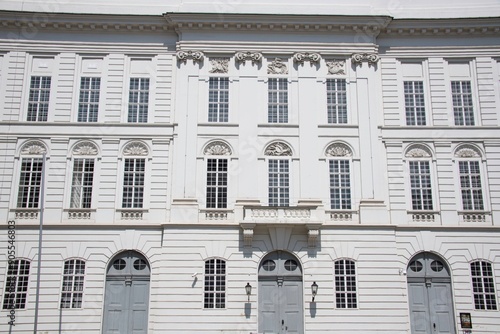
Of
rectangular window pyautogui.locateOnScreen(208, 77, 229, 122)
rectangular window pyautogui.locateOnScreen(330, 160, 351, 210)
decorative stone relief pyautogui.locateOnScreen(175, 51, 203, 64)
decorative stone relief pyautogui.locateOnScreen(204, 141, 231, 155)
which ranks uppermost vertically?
decorative stone relief pyautogui.locateOnScreen(175, 51, 203, 64)

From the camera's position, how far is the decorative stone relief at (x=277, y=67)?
29219 mm

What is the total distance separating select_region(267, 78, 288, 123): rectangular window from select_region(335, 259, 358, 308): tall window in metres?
7.96

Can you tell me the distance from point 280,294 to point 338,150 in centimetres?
788

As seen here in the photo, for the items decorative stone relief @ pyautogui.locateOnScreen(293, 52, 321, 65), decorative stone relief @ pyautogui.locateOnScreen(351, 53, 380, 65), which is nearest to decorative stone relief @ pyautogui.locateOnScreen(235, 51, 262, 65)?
decorative stone relief @ pyautogui.locateOnScreen(293, 52, 321, 65)

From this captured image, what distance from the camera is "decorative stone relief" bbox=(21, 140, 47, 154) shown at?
28.0 m

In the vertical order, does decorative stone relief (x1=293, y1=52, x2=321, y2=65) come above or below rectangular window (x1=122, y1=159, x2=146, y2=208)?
above

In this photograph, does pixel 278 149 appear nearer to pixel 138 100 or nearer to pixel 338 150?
pixel 338 150

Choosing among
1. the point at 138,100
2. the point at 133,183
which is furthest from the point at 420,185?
the point at 138,100

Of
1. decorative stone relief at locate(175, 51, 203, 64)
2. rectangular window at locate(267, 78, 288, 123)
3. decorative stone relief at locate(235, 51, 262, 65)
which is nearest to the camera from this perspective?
rectangular window at locate(267, 78, 288, 123)

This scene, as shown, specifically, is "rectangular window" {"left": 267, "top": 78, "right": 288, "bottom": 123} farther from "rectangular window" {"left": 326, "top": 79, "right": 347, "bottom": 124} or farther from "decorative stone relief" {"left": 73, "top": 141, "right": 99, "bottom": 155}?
"decorative stone relief" {"left": 73, "top": 141, "right": 99, "bottom": 155}

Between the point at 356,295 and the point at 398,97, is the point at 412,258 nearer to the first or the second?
the point at 356,295

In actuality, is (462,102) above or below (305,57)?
below

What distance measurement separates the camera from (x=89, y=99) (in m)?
28.9

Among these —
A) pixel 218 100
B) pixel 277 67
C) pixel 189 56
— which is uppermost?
pixel 189 56
